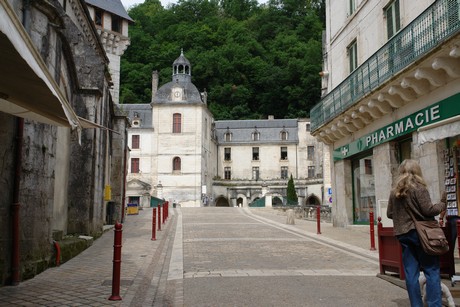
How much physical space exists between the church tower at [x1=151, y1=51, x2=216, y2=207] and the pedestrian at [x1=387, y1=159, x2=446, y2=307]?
48399 millimetres

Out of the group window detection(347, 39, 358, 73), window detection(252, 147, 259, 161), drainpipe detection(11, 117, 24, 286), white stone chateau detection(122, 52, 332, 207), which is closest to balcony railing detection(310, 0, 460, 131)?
window detection(347, 39, 358, 73)

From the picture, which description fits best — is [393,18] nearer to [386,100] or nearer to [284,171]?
[386,100]

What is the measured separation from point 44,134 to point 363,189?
40.2ft

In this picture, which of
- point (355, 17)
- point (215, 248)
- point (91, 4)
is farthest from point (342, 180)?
point (91, 4)

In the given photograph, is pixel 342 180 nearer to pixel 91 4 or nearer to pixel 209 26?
pixel 91 4

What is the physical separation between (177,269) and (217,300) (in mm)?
2606

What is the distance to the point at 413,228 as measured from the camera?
15.7 feet

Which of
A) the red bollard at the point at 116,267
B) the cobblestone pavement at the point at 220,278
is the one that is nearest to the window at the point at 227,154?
the cobblestone pavement at the point at 220,278

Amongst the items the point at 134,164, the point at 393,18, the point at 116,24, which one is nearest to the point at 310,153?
the point at 134,164

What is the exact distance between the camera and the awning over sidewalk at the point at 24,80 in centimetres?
304

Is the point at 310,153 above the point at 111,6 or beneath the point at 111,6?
beneath

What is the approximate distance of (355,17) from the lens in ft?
55.9

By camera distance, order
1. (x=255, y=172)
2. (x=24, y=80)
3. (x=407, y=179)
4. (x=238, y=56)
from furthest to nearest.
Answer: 1. (x=238, y=56)
2. (x=255, y=172)
3. (x=407, y=179)
4. (x=24, y=80)

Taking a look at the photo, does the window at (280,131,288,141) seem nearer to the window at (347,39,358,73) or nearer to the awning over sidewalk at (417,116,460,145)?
the window at (347,39,358,73)
